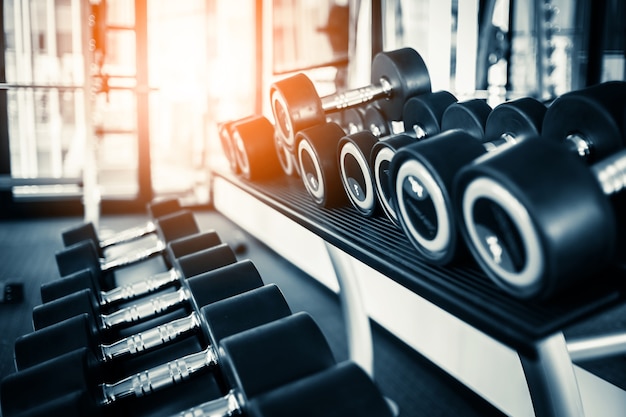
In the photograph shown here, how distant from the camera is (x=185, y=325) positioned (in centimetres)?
93

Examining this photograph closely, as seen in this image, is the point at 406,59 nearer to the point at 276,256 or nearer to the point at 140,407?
the point at 140,407

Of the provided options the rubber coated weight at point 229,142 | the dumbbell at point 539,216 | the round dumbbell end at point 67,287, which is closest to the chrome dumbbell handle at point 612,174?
the dumbbell at point 539,216

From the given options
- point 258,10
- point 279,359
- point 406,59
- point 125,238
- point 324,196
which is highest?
point 258,10

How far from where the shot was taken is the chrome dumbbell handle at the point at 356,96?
3.37ft

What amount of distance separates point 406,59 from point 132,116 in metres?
2.57

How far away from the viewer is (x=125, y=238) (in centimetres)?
170

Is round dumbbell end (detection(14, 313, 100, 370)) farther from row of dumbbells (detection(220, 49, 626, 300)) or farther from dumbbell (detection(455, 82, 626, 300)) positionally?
dumbbell (detection(455, 82, 626, 300))

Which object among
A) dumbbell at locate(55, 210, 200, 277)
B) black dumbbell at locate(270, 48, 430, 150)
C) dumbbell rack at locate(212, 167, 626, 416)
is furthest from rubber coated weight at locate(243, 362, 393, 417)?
dumbbell at locate(55, 210, 200, 277)

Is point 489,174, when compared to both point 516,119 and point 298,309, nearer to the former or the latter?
point 516,119

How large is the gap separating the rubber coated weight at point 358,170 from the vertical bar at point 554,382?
34 cm

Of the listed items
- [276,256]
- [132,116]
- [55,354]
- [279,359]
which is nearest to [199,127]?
[132,116]

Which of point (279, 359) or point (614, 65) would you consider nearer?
point (279, 359)

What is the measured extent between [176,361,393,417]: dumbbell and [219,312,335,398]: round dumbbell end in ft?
0.07

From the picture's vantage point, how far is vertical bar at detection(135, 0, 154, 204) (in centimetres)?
297
